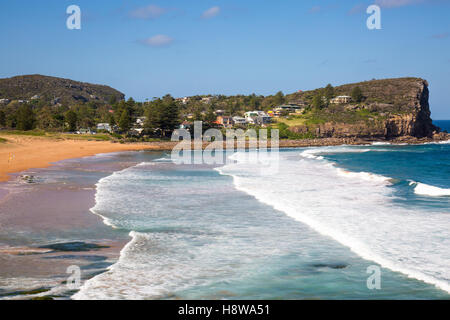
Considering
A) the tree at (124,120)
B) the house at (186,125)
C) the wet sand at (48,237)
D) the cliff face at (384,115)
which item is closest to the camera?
the wet sand at (48,237)

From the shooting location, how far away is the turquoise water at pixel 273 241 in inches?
342

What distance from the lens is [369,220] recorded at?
50.7 feet

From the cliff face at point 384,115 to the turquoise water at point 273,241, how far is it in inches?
3205

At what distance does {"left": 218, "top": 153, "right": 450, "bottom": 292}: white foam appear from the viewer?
10.8 metres

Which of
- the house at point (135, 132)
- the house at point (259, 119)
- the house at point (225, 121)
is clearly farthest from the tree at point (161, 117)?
the house at point (259, 119)

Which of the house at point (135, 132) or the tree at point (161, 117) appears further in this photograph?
the house at point (135, 132)

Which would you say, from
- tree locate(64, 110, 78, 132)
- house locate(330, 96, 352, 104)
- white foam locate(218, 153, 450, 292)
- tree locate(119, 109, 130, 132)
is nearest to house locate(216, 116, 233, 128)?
tree locate(119, 109, 130, 132)

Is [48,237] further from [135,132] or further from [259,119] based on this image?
[259,119]

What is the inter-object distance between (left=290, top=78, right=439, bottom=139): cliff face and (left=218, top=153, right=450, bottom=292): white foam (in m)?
77.8

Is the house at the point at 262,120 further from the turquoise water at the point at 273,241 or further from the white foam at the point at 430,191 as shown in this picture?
the turquoise water at the point at 273,241

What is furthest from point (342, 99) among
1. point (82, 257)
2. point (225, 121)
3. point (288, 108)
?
point (82, 257)

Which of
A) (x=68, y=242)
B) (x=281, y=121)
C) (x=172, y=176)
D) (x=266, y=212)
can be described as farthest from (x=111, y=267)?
(x=281, y=121)

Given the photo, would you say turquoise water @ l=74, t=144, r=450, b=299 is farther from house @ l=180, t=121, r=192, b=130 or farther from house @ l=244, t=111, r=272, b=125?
house @ l=244, t=111, r=272, b=125
